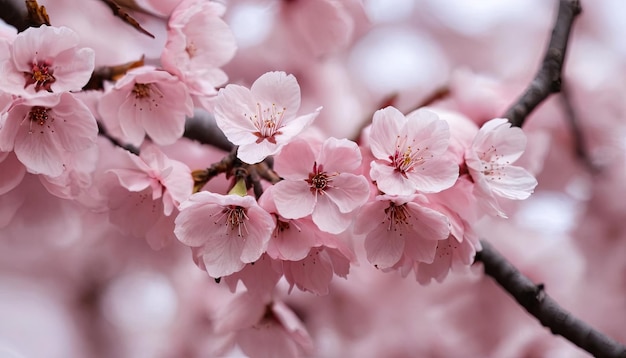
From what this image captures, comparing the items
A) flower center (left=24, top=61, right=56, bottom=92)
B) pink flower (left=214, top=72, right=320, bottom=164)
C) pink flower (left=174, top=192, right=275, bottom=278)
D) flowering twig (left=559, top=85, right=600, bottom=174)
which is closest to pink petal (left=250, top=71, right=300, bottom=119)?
pink flower (left=214, top=72, right=320, bottom=164)

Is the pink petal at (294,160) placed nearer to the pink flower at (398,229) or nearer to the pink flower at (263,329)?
the pink flower at (398,229)

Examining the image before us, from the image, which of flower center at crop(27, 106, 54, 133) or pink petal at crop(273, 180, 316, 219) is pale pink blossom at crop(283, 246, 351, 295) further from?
flower center at crop(27, 106, 54, 133)

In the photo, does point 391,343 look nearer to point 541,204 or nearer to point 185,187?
point 541,204

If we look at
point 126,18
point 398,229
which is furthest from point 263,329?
point 126,18

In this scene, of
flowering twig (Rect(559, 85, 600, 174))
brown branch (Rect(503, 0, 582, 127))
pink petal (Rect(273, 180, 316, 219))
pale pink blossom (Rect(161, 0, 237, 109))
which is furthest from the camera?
flowering twig (Rect(559, 85, 600, 174))

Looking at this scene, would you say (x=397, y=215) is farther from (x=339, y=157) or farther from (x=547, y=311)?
(x=547, y=311)

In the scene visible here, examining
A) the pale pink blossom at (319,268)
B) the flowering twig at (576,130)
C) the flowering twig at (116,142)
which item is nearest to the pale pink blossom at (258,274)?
the pale pink blossom at (319,268)
